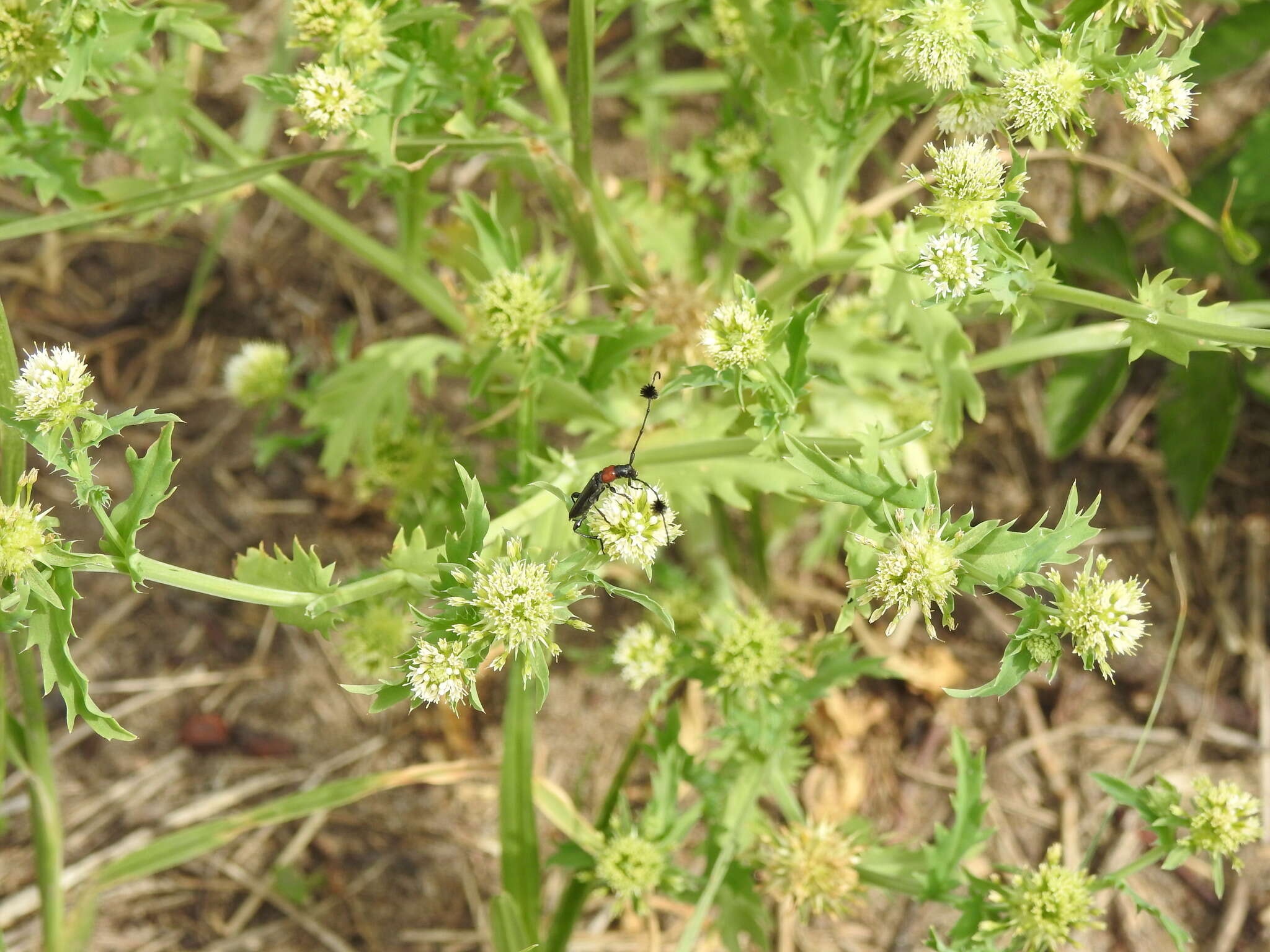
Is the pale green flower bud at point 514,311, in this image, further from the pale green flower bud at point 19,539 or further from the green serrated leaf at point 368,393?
the pale green flower bud at point 19,539

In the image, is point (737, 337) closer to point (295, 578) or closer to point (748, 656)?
point (748, 656)

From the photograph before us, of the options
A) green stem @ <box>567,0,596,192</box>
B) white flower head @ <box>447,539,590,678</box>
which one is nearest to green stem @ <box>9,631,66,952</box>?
white flower head @ <box>447,539,590,678</box>

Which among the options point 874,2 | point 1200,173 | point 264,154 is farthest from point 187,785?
point 1200,173

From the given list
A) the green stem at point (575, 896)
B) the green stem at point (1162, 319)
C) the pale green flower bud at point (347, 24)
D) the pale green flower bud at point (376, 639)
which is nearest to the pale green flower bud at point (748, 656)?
the green stem at point (575, 896)

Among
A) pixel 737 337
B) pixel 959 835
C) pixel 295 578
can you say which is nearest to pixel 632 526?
pixel 737 337

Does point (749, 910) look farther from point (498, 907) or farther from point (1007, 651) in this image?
point (1007, 651)

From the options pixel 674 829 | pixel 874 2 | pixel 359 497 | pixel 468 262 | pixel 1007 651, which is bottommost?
pixel 674 829
